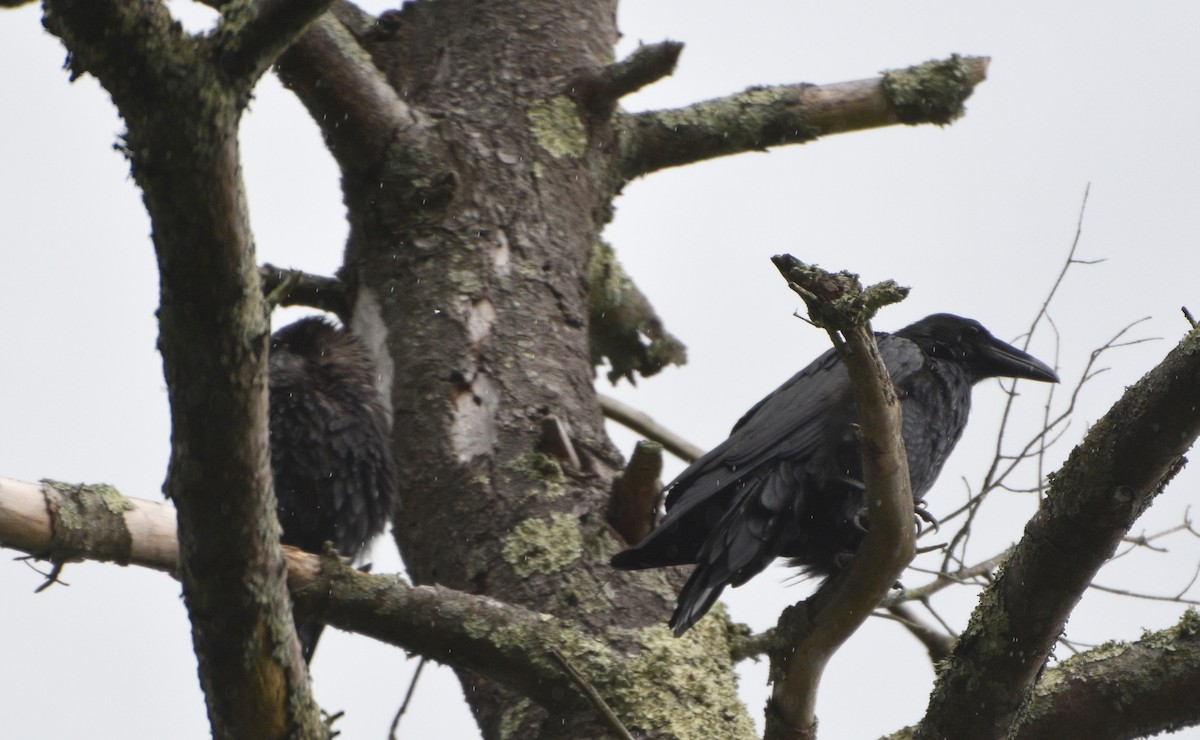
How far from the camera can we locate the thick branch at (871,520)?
82.6 inches

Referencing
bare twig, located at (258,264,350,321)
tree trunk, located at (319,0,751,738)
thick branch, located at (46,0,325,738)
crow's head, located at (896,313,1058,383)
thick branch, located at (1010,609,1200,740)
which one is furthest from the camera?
crow's head, located at (896,313,1058,383)

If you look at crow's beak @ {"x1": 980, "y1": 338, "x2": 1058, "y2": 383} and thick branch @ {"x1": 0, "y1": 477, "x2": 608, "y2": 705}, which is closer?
thick branch @ {"x1": 0, "y1": 477, "x2": 608, "y2": 705}

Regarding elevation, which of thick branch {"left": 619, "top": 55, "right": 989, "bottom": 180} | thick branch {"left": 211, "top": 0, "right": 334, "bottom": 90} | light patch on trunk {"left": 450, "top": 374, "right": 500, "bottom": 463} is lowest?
thick branch {"left": 211, "top": 0, "right": 334, "bottom": 90}

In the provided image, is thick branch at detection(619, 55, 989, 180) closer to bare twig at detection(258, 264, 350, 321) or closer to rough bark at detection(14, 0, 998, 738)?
rough bark at detection(14, 0, 998, 738)

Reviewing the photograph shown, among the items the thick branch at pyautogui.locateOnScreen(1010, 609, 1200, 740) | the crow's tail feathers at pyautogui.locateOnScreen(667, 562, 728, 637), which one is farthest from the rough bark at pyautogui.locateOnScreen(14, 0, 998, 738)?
the thick branch at pyautogui.locateOnScreen(1010, 609, 1200, 740)

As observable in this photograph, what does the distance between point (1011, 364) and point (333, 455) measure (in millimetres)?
2286

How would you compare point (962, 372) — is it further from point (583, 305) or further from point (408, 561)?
point (408, 561)

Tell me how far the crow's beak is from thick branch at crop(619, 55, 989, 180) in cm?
92

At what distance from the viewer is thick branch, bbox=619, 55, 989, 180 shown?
182 inches

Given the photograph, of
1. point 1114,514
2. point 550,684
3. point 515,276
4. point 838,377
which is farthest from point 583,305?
point 1114,514

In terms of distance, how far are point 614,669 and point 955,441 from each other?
1697mm

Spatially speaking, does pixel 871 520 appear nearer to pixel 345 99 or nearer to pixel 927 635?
pixel 927 635

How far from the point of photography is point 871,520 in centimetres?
245

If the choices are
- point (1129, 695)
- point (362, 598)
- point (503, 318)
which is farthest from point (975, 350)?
point (362, 598)
